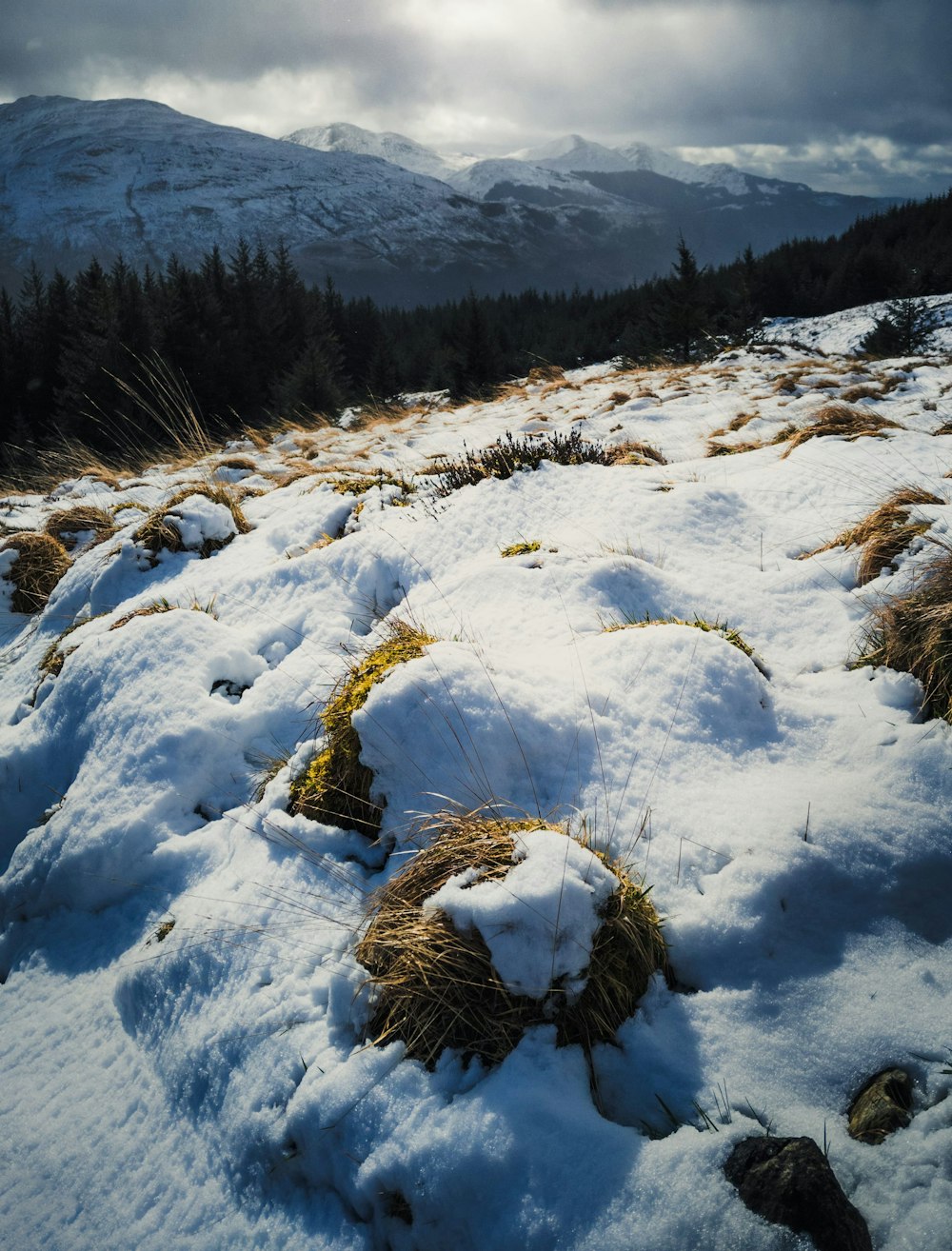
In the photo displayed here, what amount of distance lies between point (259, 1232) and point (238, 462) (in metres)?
8.86

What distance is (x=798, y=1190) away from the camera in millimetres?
1369

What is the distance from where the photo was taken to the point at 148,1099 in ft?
6.64

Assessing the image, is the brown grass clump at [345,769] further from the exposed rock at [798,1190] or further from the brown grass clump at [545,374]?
the brown grass clump at [545,374]

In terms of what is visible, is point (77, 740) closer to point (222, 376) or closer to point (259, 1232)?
point (259, 1232)

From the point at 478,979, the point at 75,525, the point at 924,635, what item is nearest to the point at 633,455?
the point at 924,635

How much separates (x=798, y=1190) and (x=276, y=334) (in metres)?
45.1

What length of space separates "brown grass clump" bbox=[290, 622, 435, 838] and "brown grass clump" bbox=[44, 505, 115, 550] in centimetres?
526

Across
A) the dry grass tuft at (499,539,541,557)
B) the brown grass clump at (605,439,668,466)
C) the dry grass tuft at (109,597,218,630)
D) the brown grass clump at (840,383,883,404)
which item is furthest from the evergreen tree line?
the dry grass tuft at (499,539,541,557)

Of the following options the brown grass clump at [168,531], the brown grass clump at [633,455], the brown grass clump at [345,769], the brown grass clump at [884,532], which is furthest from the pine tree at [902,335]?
the brown grass clump at [345,769]

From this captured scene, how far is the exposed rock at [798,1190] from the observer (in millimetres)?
1330

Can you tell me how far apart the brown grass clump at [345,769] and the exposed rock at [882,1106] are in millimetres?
1723

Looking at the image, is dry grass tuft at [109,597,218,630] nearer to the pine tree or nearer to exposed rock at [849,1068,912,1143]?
exposed rock at [849,1068,912,1143]

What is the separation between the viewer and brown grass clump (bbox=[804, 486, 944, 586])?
138 inches

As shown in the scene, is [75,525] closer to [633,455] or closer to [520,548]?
[520,548]
